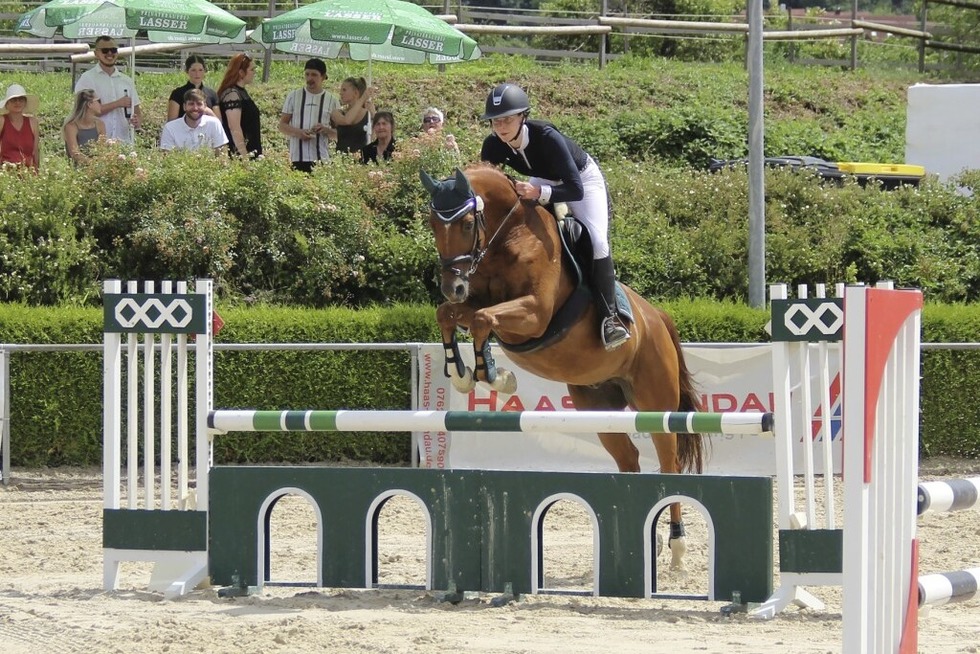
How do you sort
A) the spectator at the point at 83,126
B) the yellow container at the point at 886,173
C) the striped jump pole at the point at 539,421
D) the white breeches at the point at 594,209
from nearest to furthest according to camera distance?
the striped jump pole at the point at 539,421
the white breeches at the point at 594,209
the spectator at the point at 83,126
the yellow container at the point at 886,173

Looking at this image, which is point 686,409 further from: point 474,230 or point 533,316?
point 474,230

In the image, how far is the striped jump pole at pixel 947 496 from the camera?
11.2 feet

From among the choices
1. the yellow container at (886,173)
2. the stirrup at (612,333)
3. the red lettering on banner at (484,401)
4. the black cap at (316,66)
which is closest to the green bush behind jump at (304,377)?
the red lettering on banner at (484,401)

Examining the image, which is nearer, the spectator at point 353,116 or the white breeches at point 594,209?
the white breeches at point 594,209

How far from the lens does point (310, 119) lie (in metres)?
12.9

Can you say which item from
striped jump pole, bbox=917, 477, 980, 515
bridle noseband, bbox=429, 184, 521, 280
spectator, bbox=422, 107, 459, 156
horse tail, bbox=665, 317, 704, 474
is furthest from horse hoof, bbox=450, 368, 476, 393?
spectator, bbox=422, 107, 459, 156

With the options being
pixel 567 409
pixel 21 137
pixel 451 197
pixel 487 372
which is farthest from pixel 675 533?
pixel 21 137

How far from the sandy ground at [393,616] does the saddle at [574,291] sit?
1.20 meters

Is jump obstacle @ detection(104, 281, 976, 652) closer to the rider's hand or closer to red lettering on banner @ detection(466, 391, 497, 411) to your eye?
the rider's hand

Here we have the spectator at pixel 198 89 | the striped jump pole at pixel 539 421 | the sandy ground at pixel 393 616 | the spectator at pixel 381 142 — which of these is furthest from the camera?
the spectator at pixel 381 142

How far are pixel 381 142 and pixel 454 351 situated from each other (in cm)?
720

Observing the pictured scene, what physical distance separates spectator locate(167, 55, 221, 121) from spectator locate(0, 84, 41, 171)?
1.25m

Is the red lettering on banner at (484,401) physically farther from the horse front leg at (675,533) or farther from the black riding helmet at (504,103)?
the black riding helmet at (504,103)

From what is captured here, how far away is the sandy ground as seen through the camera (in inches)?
195
